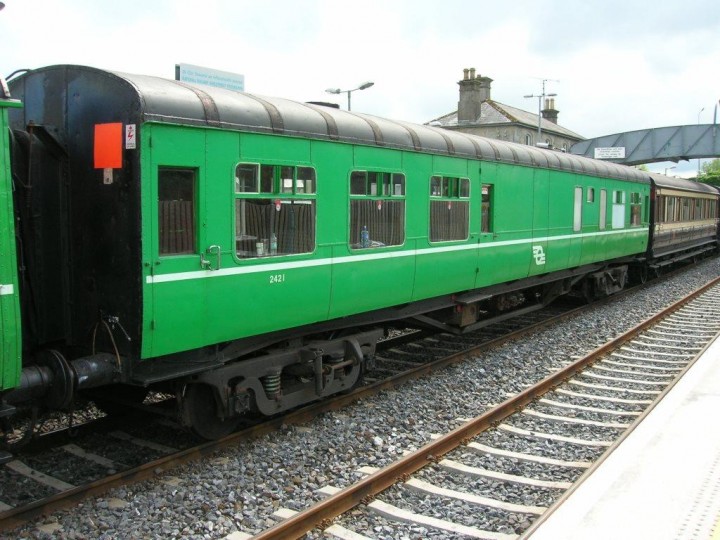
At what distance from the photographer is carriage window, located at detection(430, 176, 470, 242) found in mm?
8578

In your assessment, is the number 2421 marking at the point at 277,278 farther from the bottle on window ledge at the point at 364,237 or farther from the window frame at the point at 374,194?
the bottle on window ledge at the point at 364,237

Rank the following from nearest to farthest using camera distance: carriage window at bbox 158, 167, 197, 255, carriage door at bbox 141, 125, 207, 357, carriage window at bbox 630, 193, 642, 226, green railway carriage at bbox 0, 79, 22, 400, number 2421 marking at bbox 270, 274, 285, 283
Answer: green railway carriage at bbox 0, 79, 22, 400 < carriage door at bbox 141, 125, 207, 357 < carriage window at bbox 158, 167, 197, 255 < number 2421 marking at bbox 270, 274, 285, 283 < carriage window at bbox 630, 193, 642, 226

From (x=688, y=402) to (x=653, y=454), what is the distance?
1.95 metres

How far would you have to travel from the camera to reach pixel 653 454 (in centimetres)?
594

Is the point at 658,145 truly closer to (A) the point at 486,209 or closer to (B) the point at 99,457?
(A) the point at 486,209

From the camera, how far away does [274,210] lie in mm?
6059

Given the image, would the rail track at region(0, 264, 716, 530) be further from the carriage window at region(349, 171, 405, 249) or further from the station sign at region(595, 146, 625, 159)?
the station sign at region(595, 146, 625, 159)

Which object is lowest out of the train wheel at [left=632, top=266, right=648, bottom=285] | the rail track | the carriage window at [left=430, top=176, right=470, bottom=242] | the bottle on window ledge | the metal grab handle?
the rail track

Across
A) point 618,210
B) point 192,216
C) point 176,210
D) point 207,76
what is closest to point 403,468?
point 192,216

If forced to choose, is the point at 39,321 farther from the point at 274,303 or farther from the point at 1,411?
the point at 274,303

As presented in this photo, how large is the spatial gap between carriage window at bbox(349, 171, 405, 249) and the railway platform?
3.24m

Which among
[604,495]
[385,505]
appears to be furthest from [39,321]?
[604,495]

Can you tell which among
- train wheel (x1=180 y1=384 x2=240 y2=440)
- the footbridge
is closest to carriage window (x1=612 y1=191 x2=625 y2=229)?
train wheel (x1=180 y1=384 x2=240 y2=440)

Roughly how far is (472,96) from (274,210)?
1673 inches
